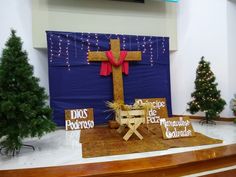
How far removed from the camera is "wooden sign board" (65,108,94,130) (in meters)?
3.70

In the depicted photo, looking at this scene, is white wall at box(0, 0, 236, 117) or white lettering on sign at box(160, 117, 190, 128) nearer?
white lettering on sign at box(160, 117, 190, 128)

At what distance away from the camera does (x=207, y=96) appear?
150 inches

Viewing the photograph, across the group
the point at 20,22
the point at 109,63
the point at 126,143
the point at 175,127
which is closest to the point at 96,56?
the point at 109,63

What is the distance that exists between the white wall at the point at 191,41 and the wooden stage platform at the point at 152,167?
2250 millimetres

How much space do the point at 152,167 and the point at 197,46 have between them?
3.23 metres

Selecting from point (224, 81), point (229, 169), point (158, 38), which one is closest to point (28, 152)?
point (229, 169)

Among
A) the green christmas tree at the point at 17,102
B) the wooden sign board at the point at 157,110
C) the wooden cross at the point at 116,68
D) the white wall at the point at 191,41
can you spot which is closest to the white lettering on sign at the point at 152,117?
the wooden sign board at the point at 157,110

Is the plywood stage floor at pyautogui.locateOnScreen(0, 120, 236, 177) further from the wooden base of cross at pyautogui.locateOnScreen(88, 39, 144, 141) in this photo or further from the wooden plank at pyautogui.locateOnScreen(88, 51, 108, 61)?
the wooden plank at pyautogui.locateOnScreen(88, 51, 108, 61)

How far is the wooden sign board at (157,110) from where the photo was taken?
4023 mm

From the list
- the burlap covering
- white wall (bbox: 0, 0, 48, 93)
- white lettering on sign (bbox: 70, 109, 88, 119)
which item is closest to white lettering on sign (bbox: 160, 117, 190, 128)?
the burlap covering

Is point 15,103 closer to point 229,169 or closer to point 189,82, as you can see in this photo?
point 229,169

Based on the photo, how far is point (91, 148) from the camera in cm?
256

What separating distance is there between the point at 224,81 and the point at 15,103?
367 cm

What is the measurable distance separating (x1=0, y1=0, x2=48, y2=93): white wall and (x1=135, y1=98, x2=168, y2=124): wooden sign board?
2029 millimetres
